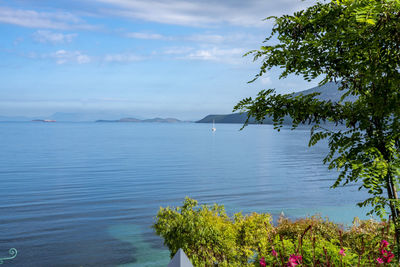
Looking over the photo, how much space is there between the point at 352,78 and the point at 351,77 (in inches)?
1.3

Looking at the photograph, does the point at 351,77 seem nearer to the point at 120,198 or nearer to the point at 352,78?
the point at 352,78

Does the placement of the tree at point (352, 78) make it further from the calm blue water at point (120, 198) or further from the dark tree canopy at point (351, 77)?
the calm blue water at point (120, 198)

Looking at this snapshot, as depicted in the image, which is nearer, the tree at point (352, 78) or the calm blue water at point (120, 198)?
the tree at point (352, 78)

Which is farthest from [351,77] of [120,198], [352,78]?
[120,198]

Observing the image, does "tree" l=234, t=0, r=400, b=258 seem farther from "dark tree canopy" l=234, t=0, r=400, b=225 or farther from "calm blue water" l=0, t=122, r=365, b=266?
"calm blue water" l=0, t=122, r=365, b=266

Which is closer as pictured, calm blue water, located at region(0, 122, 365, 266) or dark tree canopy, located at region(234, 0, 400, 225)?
dark tree canopy, located at region(234, 0, 400, 225)

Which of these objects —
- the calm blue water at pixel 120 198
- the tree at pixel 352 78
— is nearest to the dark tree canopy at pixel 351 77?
the tree at pixel 352 78

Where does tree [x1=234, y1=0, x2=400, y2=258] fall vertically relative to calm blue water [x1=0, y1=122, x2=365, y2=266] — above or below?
above

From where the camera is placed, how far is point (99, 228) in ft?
71.5

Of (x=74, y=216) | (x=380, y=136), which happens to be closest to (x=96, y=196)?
(x=74, y=216)

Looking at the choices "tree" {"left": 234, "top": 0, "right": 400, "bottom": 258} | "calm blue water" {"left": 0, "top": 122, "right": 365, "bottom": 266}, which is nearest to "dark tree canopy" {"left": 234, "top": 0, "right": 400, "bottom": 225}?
"tree" {"left": 234, "top": 0, "right": 400, "bottom": 258}

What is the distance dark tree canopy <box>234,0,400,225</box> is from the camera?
541cm

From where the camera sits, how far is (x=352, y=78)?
645cm

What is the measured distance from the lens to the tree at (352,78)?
5410mm
